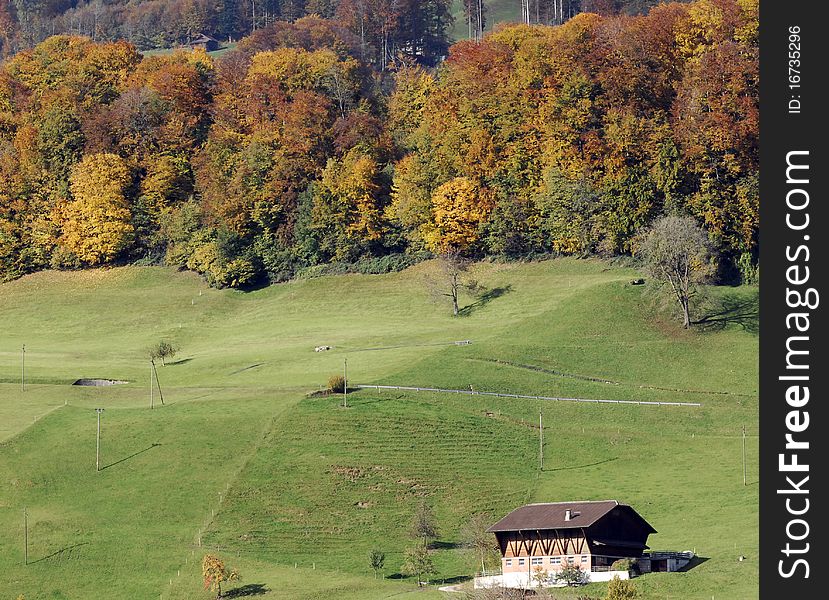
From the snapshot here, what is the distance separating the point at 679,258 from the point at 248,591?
57.0 meters

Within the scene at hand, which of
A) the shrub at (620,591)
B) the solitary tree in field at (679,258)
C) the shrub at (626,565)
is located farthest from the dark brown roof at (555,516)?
the solitary tree in field at (679,258)

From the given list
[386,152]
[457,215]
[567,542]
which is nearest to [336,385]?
[567,542]

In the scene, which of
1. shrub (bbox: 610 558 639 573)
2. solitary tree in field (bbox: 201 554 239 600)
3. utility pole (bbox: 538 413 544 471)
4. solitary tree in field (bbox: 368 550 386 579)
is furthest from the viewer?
utility pole (bbox: 538 413 544 471)

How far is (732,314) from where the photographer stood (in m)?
127

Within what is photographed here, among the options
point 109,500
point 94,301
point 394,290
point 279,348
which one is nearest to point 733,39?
point 394,290

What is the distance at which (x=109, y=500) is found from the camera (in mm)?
93562

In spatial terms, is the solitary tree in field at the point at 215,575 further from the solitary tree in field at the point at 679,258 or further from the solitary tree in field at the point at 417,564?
the solitary tree in field at the point at 679,258

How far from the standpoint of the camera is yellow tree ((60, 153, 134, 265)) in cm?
15875

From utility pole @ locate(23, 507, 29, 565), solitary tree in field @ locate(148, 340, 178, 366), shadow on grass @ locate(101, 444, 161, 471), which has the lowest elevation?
utility pole @ locate(23, 507, 29, 565)

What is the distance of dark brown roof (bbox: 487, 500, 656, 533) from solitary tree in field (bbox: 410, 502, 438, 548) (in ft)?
15.4

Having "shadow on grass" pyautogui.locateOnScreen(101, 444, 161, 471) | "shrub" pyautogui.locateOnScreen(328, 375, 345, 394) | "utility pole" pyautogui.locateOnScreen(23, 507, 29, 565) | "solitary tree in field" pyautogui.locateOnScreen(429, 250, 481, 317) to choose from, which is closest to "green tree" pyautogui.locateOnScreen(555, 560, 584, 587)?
"utility pole" pyautogui.locateOnScreen(23, 507, 29, 565)

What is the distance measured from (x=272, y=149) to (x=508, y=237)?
30615mm

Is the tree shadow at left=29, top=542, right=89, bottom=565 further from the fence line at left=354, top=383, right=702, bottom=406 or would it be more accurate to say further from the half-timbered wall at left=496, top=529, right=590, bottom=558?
the fence line at left=354, top=383, right=702, bottom=406

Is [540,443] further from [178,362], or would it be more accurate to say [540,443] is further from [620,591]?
[178,362]
